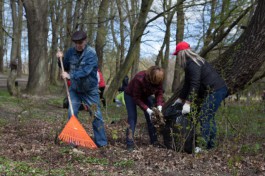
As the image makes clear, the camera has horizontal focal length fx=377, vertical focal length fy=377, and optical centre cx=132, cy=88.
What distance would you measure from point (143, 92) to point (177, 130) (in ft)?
2.42

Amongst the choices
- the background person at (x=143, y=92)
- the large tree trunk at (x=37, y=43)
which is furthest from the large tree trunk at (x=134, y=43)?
the background person at (x=143, y=92)

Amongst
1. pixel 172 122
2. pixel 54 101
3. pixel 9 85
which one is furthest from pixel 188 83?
pixel 9 85

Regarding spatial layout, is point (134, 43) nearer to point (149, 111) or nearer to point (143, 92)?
point (143, 92)

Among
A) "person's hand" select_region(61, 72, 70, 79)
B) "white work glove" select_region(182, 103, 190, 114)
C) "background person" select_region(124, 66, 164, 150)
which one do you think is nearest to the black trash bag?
"white work glove" select_region(182, 103, 190, 114)

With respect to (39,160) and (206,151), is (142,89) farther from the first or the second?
(39,160)

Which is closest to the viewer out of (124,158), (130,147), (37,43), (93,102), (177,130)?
(124,158)

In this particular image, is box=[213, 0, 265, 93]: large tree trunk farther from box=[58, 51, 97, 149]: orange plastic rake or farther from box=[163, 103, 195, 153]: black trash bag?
box=[58, 51, 97, 149]: orange plastic rake

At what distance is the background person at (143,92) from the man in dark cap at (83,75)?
44cm

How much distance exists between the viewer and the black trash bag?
16.8 ft

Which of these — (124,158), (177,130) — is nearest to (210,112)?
(177,130)

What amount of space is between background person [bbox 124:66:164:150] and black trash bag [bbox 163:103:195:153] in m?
0.20

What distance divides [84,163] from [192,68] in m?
1.87

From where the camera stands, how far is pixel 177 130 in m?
5.26

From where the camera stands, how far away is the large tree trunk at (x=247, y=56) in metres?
5.98
